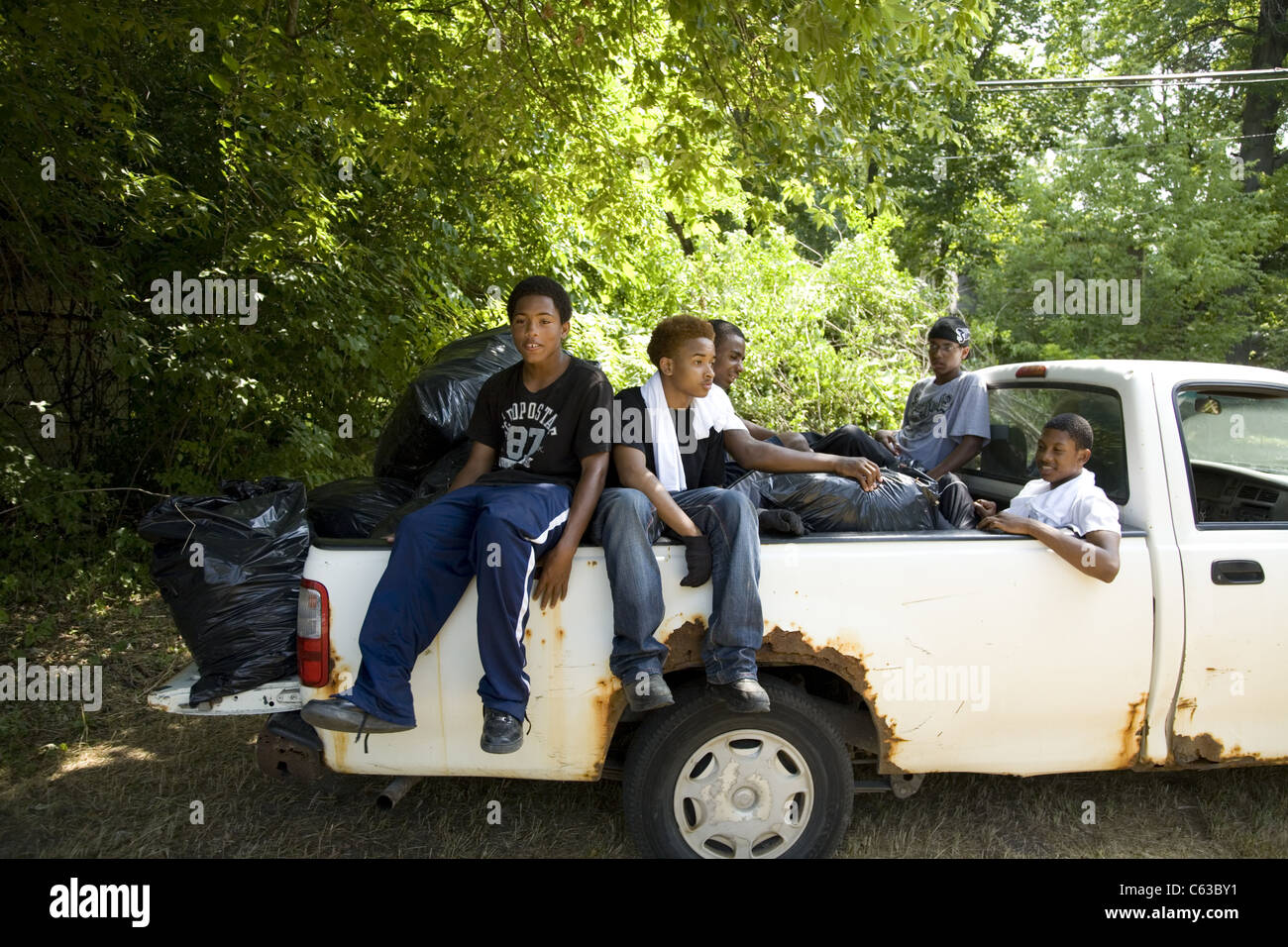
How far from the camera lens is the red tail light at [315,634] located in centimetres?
300

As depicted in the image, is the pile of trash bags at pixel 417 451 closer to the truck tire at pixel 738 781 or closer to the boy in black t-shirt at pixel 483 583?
the boy in black t-shirt at pixel 483 583

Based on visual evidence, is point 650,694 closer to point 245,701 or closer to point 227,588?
point 245,701

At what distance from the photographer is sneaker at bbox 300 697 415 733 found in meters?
2.88

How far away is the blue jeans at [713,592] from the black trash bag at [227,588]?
1.18 m

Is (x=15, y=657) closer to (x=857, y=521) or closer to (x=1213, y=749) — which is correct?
(x=857, y=521)

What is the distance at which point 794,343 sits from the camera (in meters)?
9.95

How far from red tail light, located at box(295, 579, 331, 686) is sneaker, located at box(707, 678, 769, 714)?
1.28m

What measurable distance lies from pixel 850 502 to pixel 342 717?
6.14ft

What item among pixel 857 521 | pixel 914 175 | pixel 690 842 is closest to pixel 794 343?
pixel 857 521

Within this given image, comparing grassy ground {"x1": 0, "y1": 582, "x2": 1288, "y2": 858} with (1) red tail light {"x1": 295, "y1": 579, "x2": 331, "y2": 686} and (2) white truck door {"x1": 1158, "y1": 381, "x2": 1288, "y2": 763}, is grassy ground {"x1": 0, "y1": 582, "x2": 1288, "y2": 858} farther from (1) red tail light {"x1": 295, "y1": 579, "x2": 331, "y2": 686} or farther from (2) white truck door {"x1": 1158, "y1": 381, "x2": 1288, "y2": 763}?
(2) white truck door {"x1": 1158, "y1": 381, "x2": 1288, "y2": 763}

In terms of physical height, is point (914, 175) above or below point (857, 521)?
above

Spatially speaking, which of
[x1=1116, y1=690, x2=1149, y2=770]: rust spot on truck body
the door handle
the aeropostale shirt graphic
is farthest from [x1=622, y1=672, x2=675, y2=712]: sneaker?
the door handle

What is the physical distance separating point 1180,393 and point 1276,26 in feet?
65.2

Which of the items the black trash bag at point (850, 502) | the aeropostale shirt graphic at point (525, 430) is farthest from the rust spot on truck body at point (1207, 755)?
the aeropostale shirt graphic at point (525, 430)
